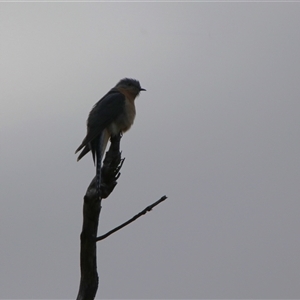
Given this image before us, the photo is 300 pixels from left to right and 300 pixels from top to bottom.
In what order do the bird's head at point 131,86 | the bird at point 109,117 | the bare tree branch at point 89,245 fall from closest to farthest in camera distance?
the bare tree branch at point 89,245
the bird at point 109,117
the bird's head at point 131,86

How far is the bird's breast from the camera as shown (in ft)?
28.2

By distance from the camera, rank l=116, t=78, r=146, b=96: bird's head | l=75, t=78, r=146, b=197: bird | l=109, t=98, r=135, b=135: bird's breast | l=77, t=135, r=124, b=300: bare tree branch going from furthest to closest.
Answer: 1. l=116, t=78, r=146, b=96: bird's head
2. l=109, t=98, r=135, b=135: bird's breast
3. l=75, t=78, r=146, b=197: bird
4. l=77, t=135, r=124, b=300: bare tree branch

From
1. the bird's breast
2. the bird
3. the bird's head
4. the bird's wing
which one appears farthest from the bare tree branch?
the bird's head

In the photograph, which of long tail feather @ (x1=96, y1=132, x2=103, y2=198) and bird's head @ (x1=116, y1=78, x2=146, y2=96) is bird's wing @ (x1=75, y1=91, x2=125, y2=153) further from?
bird's head @ (x1=116, y1=78, x2=146, y2=96)

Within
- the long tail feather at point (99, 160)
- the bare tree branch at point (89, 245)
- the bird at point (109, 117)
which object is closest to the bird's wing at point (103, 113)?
the bird at point (109, 117)

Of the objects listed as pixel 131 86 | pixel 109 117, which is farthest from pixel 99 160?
pixel 131 86

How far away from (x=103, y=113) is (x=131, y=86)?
1476 mm

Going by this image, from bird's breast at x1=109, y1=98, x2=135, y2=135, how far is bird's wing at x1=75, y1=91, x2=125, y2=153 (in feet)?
0.19

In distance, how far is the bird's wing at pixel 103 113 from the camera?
8172 millimetres

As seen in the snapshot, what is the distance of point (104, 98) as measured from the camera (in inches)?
364

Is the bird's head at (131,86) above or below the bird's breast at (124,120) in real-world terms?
above

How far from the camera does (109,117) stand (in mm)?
8648

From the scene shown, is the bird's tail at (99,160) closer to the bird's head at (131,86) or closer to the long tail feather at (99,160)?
the long tail feather at (99,160)

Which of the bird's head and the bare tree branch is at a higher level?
the bird's head
